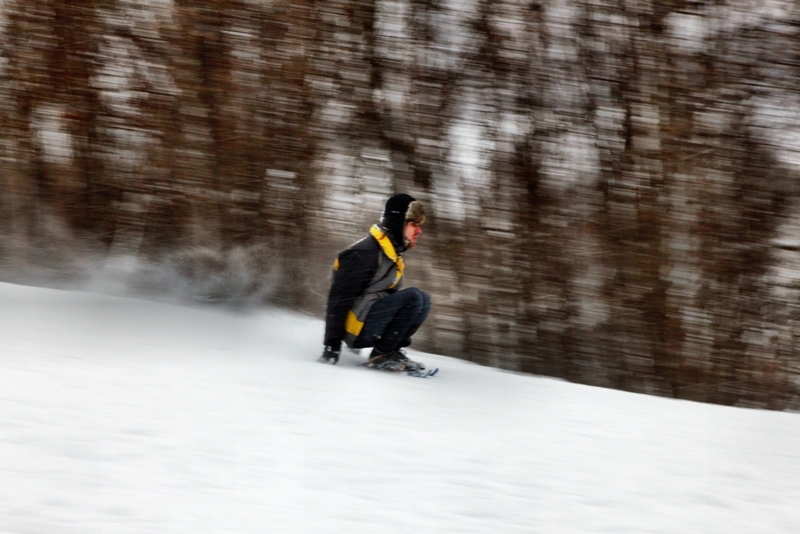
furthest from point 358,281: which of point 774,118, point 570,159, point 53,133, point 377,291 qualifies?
point 774,118

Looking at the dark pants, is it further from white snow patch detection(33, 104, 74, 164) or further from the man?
white snow patch detection(33, 104, 74, 164)

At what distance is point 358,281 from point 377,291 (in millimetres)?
168

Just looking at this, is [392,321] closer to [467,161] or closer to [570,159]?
[467,161]

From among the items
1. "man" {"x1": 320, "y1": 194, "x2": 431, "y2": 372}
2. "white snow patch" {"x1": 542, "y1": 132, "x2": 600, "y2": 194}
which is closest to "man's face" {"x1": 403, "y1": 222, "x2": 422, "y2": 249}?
"man" {"x1": 320, "y1": 194, "x2": 431, "y2": 372}

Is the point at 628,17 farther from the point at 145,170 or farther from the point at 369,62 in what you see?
the point at 145,170

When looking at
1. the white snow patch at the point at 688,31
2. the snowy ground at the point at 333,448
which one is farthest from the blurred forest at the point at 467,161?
the snowy ground at the point at 333,448

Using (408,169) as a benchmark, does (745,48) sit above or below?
above

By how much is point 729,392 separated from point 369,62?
470 cm

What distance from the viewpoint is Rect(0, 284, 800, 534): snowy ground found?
10.0 feet

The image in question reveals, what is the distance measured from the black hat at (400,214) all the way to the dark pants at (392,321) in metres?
0.42

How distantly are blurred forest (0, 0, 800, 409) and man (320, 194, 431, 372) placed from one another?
6.49ft

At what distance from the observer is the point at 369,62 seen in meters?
7.39

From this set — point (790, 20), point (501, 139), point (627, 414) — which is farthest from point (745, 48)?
point (627, 414)

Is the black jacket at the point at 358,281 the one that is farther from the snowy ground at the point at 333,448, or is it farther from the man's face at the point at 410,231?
the snowy ground at the point at 333,448
